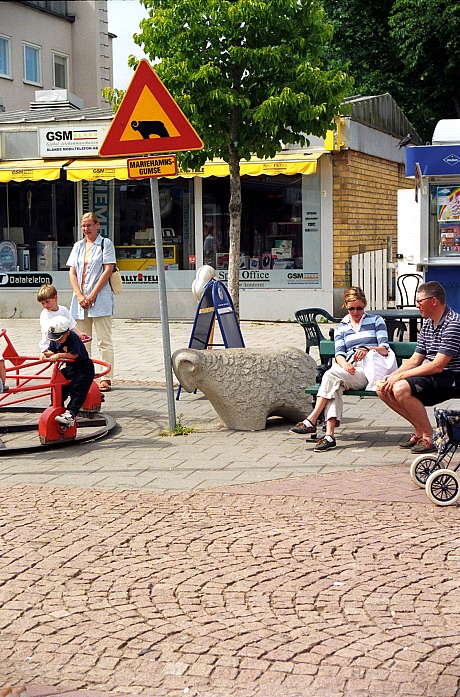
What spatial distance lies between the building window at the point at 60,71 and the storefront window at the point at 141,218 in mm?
18126

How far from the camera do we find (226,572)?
5543mm

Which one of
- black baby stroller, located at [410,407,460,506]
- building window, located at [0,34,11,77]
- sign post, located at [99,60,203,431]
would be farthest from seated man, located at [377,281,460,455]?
building window, located at [0,34,11,77]

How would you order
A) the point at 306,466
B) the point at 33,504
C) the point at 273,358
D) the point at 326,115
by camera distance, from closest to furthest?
the point at 33,504 < the point at 306,466 < the point at 273,358 < the point at 326,115

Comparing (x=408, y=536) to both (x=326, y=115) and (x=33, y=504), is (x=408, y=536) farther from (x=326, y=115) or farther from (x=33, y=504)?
(x=326, y=115)

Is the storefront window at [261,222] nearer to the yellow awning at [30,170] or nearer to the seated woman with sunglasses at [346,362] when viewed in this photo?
the yellow awning at [30,170]

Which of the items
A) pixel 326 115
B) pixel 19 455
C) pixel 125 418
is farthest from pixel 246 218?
pixel 19 455

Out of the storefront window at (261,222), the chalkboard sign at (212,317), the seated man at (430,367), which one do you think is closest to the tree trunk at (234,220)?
the chalkboard sign at (212,317)

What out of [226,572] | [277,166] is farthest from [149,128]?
[277,166]

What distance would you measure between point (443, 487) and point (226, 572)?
1.88m

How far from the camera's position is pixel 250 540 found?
6.11 meters

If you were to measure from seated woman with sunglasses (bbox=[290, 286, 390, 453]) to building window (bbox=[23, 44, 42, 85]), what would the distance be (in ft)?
98.1

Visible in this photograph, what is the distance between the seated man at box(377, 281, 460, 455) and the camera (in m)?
7.96

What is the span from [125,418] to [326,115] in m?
5.84

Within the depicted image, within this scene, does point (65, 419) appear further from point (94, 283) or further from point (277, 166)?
point (277, 166)
